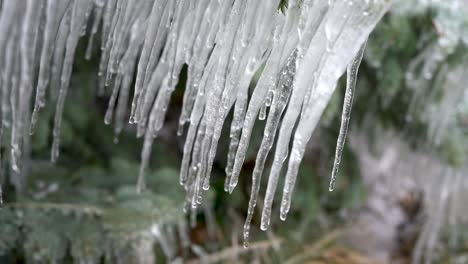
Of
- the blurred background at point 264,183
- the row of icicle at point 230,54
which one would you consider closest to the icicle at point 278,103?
the row of icicle at point 230,54

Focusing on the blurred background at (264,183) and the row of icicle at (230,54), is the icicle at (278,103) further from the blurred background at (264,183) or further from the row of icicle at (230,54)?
the blurred background at (264,183)

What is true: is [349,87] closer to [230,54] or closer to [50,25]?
[230,54]

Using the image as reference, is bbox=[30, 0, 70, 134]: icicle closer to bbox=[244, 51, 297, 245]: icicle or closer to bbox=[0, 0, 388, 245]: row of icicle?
bbox=[0, 0, 388, 245]: row of icicle

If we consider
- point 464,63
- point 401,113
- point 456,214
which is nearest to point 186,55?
point 464,63

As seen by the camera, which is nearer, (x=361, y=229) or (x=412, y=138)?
(x=412, y=138)

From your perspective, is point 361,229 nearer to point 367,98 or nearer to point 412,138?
point 412,138

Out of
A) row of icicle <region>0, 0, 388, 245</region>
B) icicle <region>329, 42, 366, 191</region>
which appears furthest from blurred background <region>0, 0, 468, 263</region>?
icicle <region>329, 42, 366, 191</region>
